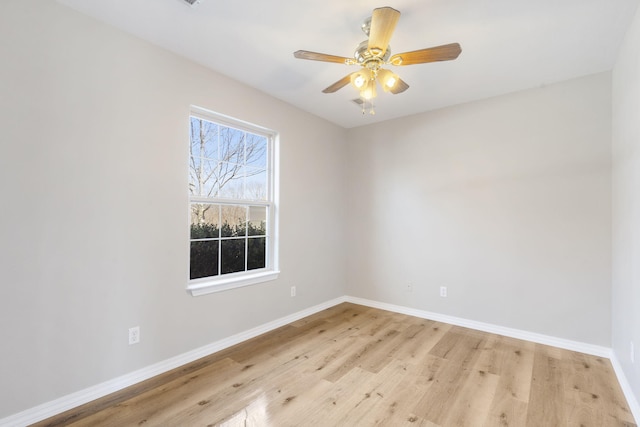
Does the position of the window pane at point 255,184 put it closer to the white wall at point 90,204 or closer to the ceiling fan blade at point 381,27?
the white wall at point 90,204

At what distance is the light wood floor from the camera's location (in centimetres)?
185

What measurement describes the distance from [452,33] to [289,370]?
2866mm

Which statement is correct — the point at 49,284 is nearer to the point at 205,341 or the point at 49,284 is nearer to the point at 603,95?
the point at 205,341

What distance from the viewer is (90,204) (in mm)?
2016

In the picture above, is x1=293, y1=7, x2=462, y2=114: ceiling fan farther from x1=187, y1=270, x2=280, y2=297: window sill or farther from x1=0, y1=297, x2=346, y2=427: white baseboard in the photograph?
x1=0, y1=297, x2=346, y2=427: white baseboard

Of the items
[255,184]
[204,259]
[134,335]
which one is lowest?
[134,335]

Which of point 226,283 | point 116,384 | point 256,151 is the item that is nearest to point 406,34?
point 256,151

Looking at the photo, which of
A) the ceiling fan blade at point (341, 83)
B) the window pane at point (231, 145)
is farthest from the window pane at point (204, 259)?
the ceiling fan blade at point (341, 83)

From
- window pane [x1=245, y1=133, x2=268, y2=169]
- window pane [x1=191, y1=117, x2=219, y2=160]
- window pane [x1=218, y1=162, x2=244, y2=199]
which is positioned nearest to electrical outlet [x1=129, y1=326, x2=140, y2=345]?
window pane [x1=218, y1=162, x2=244, y2=199]

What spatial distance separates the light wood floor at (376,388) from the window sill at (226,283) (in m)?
0.58

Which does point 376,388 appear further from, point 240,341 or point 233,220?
point 233,220

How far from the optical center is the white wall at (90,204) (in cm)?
174

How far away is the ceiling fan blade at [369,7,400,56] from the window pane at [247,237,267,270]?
2196 millimetres

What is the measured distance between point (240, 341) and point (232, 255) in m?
0.85
